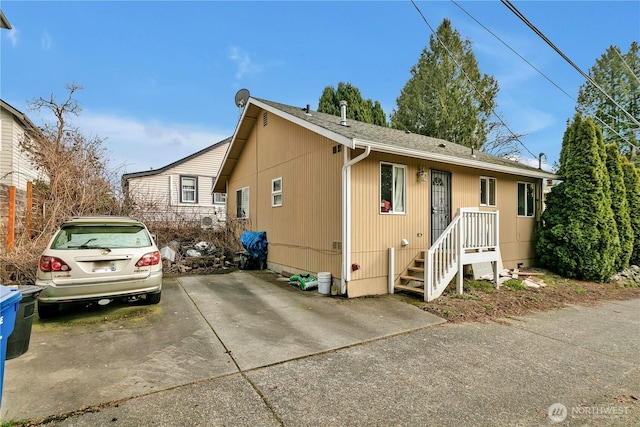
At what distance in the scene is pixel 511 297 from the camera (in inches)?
264

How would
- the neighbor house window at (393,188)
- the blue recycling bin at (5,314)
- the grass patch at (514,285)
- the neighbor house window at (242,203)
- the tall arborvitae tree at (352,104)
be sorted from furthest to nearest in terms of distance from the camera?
1. the tall arborvitae tree at (352,104)
2. the neighbor house window at (242,203)
3. the grass patch at (514,285)
4. the neighbor house window at (393,188)
5. the blue recycling bin at (5,314)

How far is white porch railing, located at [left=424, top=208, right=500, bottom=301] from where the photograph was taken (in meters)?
6.32

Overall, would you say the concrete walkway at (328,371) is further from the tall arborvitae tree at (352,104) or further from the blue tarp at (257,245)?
the tall arborvitae tree at (352,104)

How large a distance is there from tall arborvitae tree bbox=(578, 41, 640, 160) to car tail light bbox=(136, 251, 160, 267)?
29.2m

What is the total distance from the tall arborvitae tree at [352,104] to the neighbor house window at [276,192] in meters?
14.1

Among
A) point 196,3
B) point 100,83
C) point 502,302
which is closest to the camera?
point 502,302

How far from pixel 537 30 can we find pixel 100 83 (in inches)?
561

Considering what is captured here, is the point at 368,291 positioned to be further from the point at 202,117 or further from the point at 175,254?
the point at 202,117

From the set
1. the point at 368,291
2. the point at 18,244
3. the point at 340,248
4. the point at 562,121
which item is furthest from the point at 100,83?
the point at 562,121

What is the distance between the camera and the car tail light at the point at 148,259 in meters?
4.84


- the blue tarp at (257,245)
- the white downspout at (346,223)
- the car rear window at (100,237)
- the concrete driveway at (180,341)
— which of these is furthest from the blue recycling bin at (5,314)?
the blue tarp at (257,245)

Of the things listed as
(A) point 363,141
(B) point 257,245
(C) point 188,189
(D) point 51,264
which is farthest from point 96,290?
(C) point 188,189

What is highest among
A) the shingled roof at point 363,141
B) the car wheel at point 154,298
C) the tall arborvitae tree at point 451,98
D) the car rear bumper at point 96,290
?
the tall arborvitae tree at point 451,98

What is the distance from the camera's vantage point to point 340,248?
21.4ft
